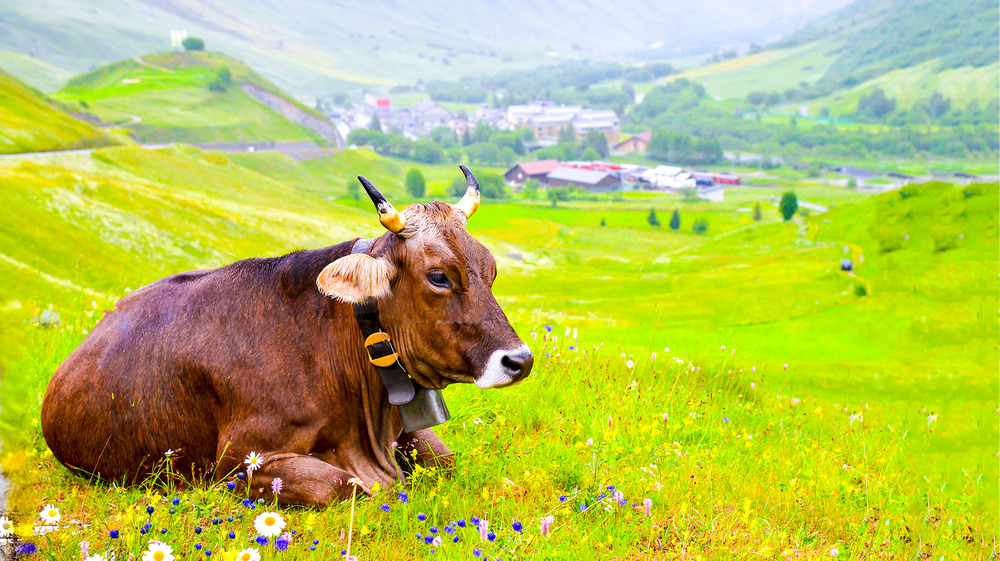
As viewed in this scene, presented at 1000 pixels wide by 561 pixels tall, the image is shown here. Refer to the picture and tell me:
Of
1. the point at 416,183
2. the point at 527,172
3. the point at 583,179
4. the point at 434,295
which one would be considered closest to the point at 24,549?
the point at 434,295

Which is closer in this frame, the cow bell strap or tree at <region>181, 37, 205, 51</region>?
the cow bell strap

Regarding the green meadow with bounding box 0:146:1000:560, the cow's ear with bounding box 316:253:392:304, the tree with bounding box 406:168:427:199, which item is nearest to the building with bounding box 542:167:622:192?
the tree with bounding box 406:168:427:199

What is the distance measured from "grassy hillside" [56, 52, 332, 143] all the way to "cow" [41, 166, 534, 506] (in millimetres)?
126488

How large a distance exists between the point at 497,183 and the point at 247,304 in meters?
148

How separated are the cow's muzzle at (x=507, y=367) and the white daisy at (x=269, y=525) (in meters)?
1.59

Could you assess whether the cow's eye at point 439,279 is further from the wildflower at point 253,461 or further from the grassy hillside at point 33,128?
the grassy hillside at point 33,128

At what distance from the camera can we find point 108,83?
15588 centimetres

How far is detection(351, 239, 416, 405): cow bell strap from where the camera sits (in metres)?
4.83

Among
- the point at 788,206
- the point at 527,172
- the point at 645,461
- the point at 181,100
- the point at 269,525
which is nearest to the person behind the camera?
the point at 269,525

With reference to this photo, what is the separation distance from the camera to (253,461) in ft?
15.4

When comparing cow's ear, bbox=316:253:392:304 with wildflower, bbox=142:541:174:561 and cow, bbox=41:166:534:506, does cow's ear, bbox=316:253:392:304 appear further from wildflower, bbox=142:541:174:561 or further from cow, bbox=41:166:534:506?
wildflower, bbox=142:541:174:561

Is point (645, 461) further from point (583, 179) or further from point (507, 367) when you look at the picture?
point (583, 179)

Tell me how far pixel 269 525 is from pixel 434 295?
75.5 inches

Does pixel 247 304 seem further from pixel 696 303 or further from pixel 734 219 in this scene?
pixel 734 219
